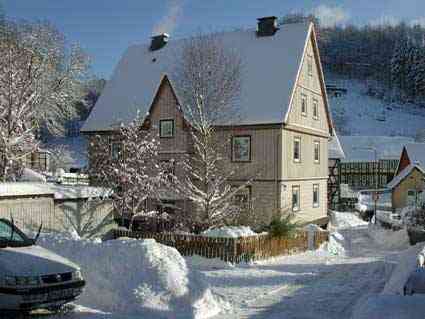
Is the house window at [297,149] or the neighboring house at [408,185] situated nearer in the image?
the house window at [297,149]

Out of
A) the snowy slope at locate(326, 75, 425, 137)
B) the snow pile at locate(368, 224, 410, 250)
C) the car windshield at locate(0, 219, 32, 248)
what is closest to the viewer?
the car windshield at locate(0, 219, 32, 248)

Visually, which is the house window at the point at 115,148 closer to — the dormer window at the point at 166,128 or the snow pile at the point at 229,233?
the dormer window at the point at 166,128

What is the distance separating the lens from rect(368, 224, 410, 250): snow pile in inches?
1142

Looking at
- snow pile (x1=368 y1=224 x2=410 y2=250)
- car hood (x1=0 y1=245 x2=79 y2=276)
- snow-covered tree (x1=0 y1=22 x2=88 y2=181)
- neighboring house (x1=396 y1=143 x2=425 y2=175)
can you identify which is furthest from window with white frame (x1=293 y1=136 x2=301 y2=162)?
neighboring house (x1=396 y1=143 x2=425 y2=175)

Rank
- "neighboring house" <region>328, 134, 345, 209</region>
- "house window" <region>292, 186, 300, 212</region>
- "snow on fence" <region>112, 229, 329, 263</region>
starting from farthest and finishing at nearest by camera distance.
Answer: "neighboring house" <region>328, 134, 345, 209</region> → "house window" <region>292, 186, 300, 212</region> → "snow on fence" <region>112, 229, 329, 263</region>

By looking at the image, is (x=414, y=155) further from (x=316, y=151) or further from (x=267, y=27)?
(x=267, y=27)

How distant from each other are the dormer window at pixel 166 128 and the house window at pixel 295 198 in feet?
24.4

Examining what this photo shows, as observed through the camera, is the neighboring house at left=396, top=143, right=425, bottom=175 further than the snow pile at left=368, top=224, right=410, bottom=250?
Yes

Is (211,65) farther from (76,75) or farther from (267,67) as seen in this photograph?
(76,75)

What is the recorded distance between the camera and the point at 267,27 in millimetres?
32250

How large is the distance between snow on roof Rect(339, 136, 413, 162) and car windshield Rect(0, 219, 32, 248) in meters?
64.1

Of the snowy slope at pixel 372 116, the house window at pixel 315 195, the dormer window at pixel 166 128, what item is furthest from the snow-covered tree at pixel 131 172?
the snowy slope at pixel 372 116

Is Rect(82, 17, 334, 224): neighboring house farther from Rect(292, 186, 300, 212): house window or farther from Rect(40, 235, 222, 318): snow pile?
Rect(40, 235, 222, 318): snow pile

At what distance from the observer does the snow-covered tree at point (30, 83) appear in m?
27.7
